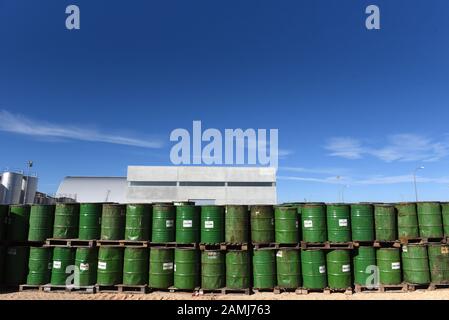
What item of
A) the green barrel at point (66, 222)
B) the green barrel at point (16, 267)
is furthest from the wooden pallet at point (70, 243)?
the green barrel at point (16, 267)

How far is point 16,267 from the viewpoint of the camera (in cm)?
821

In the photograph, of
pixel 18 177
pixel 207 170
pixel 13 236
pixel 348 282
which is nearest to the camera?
pixel 348 282

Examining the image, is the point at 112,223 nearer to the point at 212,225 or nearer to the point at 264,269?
the point at 212,225

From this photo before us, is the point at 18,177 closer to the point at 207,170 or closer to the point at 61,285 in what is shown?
the point at 61,285

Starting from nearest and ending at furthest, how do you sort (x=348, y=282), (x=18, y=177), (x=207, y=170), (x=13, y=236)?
(x=348, y=282) < (x=13, y=236) < (x=18, y=177) < (x=207, y=170)

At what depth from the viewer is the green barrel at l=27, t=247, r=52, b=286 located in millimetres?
8086

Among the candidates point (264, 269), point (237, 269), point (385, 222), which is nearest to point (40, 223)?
point (237, 269)

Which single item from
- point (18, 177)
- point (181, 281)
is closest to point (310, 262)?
point (181, 281)

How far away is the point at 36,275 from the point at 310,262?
682 centimetres

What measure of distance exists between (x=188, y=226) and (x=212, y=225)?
61 centimetres

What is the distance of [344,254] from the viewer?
802cm

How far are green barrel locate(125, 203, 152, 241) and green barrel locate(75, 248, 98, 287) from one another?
3.11ft

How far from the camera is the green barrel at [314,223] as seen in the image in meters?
8.21

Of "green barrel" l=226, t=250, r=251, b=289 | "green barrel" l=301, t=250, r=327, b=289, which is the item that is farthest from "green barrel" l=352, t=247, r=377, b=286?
"green barrel" l=226, t=250, r=251, b=289
